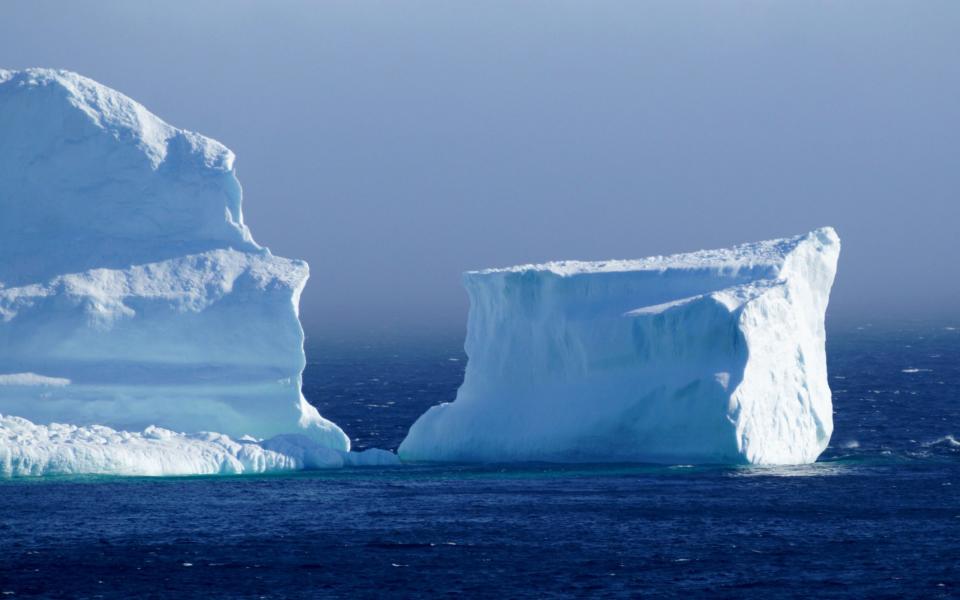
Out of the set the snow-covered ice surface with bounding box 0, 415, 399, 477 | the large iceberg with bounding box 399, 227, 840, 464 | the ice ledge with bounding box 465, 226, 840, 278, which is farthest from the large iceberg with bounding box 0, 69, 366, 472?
the ice ledge with bounding box 465, 226, 840, 278

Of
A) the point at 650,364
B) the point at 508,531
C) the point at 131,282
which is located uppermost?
the point at 131,282

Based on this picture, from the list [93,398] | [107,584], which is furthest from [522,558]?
[93,398]

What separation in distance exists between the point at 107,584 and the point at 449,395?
3597cm

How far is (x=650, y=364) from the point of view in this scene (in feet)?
128

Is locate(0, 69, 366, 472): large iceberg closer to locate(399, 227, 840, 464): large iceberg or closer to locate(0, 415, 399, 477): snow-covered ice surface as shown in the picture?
locate(0, 415, 399, 477): snow-covered ice surface

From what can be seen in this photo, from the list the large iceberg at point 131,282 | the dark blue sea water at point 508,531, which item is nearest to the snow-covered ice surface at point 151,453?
the dark blue sea water at point 508,531

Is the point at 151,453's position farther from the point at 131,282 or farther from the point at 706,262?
the point at 706,262

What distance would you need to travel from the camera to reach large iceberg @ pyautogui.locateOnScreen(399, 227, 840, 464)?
38.0 meters

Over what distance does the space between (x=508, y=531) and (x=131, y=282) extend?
14.6m

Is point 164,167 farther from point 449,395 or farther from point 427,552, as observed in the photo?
point 449,395

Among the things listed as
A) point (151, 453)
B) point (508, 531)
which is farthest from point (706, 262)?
point (151, 453)

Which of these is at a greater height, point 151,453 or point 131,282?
point 131,282

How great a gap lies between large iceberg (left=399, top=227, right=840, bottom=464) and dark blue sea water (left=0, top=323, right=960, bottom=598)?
2.65ft

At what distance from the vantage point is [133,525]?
32.2m
